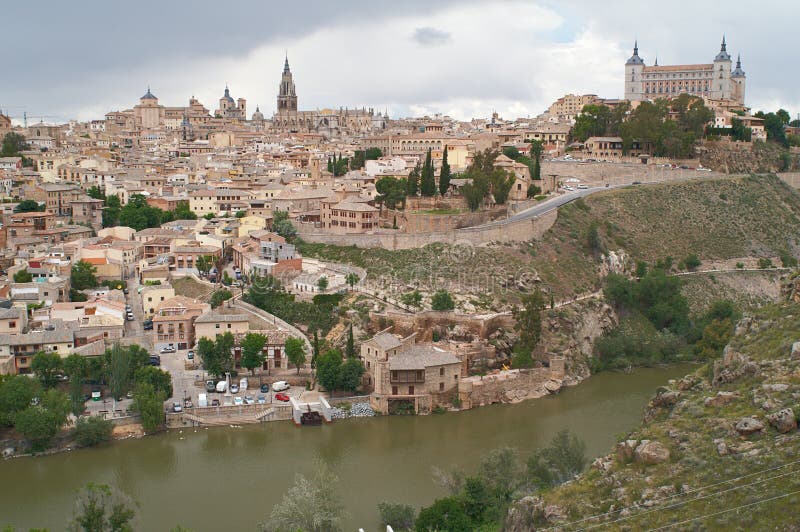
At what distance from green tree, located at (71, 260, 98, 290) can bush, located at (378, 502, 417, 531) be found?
705 inches

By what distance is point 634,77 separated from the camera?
65312mm

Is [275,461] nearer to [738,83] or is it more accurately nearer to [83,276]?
[83,276]

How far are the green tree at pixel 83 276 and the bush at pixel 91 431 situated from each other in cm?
1053

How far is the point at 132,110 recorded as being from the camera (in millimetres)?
82000

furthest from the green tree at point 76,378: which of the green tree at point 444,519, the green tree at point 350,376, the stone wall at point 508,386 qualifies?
the stone wall at point 508,386

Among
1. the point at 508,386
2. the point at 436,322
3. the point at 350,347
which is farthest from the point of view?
the point at 436,322

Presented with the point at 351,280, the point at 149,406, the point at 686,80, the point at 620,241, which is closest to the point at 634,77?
the point at 686,80

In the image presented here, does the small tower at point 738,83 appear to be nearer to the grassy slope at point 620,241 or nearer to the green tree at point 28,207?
the grassy slope at point 620,241

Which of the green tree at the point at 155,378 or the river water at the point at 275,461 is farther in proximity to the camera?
the green tree at the point at 155,378

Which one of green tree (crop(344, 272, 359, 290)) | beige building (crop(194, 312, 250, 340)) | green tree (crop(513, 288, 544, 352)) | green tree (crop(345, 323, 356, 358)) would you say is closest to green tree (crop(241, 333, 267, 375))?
beige building (crop(194, 312, 250, 340))

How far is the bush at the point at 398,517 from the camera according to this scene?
1662 centimetres

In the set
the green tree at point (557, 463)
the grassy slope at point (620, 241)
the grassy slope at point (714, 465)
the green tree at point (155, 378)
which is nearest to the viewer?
the grassy slope at point (714, 465)

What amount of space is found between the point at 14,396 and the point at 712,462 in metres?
16.1

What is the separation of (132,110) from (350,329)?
6284cm
